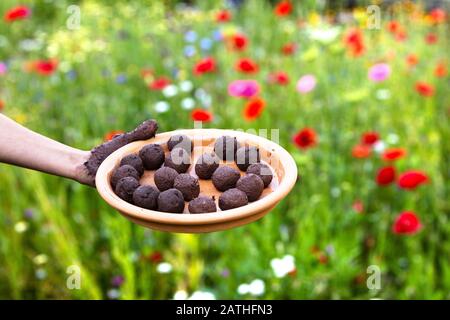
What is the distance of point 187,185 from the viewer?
95 centimetres

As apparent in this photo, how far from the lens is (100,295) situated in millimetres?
1552

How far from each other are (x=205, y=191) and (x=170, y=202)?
11cm

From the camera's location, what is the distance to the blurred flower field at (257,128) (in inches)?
61.7

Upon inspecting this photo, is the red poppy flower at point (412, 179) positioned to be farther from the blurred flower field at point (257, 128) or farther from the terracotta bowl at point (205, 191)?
the terracotta bowl at point (205, 191)

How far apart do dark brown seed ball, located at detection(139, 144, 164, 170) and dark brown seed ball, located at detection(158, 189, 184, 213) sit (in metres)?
0.11

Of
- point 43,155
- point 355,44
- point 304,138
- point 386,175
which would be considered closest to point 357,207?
point 386,175

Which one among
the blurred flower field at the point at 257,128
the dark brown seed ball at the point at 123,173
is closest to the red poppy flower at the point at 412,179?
the blurred flower field at the point at 257,128

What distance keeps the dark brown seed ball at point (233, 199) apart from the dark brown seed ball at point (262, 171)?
66 millimetres

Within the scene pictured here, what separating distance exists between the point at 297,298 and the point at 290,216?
0.28m

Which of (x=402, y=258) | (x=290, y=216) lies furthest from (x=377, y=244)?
(x=290, y=216)

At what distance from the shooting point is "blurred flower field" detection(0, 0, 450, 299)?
1.57 m

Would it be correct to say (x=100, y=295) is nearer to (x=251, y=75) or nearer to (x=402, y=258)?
(x=402, y=258)

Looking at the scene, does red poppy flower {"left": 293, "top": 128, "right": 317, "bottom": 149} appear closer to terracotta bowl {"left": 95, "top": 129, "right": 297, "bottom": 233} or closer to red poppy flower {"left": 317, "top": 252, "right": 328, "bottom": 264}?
red poppy flower {"left": 317, "top": 252, "right": 328, "bottom": 264}
